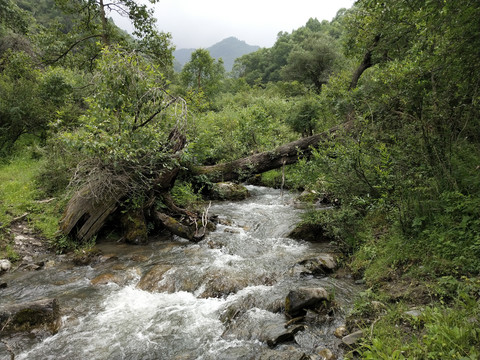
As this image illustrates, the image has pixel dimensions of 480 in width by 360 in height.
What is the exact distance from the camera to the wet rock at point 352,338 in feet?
12.0

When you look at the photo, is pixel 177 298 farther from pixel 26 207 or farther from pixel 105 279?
pixel 26 207

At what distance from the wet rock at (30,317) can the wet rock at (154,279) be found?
1.62 m

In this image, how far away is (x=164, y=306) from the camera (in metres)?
5.25

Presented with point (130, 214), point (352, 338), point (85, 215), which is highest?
point (85, 215)

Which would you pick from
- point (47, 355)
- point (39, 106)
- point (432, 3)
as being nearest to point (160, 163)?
point (47, 355)

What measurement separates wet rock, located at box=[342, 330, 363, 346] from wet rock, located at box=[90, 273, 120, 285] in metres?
4.73

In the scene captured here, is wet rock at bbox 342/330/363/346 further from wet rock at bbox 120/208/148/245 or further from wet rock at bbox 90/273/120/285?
wet rock at bbox 120/208/148/245

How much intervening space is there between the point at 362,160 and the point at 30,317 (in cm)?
742

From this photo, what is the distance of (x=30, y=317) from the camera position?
14.8ft

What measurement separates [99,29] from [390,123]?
13688 millimetres

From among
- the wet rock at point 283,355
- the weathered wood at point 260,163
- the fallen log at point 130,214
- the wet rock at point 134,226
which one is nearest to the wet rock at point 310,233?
the fallen log at point 130,214

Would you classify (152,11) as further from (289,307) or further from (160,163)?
(289,307)

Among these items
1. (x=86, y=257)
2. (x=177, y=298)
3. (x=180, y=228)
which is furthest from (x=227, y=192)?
(x=177, y=298)

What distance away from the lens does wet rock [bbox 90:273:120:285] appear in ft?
19.9
